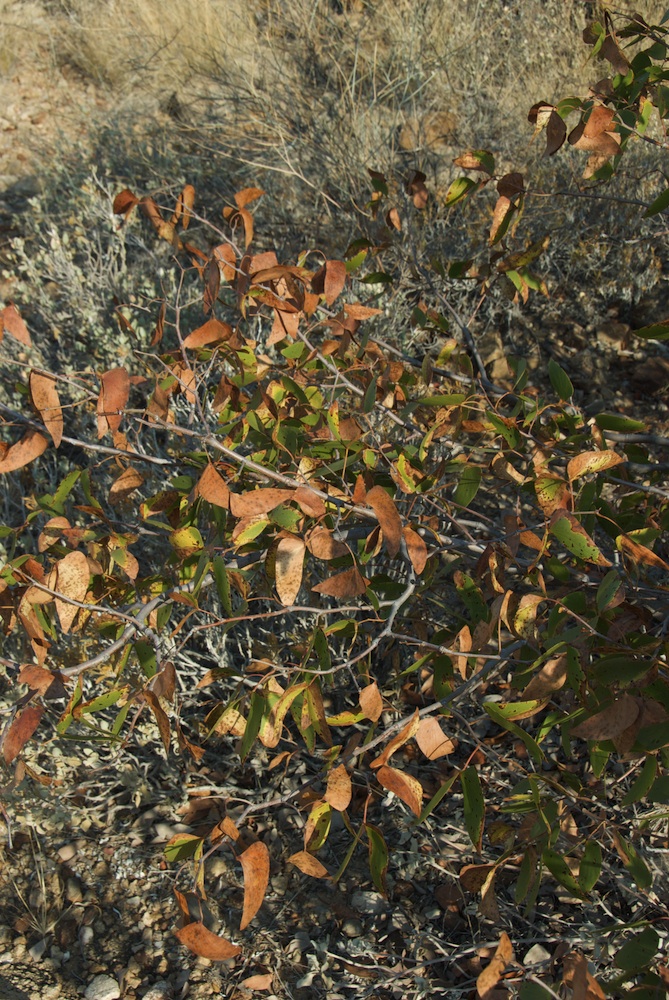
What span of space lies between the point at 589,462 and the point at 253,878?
30.1 inches

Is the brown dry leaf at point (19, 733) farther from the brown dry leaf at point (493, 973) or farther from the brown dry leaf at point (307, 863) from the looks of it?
the brown dry leaf at point (493, 973)

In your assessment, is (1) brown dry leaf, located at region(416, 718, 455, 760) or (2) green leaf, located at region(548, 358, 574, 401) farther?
(2) green leaf, located at region(548, 358, 574, 401)

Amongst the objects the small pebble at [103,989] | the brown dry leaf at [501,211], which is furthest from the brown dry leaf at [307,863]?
the brown dry leaf at [501,211]

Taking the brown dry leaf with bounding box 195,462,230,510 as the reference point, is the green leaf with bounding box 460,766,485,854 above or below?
below

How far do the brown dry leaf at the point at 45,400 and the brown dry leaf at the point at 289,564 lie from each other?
386 mm

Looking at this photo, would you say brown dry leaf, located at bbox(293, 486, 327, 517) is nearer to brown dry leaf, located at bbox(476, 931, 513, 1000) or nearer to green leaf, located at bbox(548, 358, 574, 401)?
green leaf, located at bbox(548, 358, 574, 401)

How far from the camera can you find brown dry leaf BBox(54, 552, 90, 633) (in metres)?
1.22

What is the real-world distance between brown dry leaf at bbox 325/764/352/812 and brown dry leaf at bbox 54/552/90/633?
1.50ft

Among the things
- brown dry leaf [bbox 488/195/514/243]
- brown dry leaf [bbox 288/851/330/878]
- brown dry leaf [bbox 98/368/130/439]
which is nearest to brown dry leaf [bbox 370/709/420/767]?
brown dry leaf [bbox 288/851/330/878]

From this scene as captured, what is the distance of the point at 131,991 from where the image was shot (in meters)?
→ 1.67

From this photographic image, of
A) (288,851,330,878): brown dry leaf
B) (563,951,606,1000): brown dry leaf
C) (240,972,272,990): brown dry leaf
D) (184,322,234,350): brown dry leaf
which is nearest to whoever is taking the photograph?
(563,951,606,1000): brown dry leaf

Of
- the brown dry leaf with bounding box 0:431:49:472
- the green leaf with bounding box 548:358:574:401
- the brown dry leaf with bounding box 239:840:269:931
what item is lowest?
the brown dry leaf with bounding box 239:840:269:931

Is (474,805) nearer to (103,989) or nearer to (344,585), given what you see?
(344,585)

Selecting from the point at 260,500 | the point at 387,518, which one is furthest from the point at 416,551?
the point at 260,500
